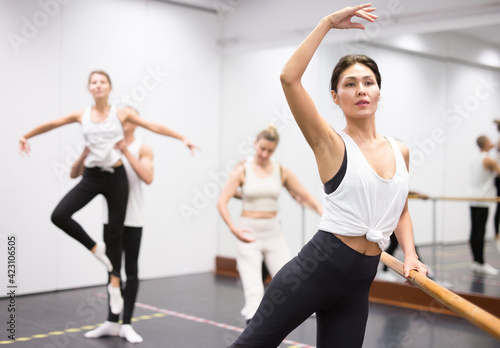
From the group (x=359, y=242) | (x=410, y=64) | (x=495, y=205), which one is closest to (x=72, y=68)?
(x=410, y=64)

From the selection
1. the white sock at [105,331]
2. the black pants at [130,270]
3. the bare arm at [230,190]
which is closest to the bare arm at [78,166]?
the black pants at [130,270]

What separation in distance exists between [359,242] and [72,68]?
18.8ft

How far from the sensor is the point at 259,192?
4816mm

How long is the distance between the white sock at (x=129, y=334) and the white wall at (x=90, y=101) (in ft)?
7.12

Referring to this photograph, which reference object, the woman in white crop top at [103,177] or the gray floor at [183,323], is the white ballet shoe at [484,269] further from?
the woman in white crop top at [103,177]

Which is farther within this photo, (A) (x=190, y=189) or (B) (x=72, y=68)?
(A) (x=190, y=189)

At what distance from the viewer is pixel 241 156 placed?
8578 mm

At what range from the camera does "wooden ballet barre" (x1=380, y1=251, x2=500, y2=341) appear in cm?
165

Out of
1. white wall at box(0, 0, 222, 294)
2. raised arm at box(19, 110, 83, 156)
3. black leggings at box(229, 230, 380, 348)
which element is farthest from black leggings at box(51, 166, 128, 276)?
black leggings at box(229, 230, 380, 348)

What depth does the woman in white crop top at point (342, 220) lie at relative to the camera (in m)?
2.17

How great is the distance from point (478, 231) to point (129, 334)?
4.14 meters

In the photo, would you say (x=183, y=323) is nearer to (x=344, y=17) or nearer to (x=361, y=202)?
(x=361, y=202)

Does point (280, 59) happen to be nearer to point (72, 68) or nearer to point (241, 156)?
point (241, 156)

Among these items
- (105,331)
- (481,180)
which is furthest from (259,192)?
(481,180)
